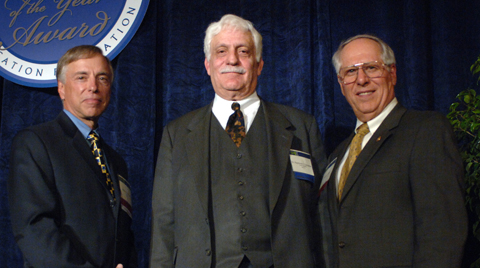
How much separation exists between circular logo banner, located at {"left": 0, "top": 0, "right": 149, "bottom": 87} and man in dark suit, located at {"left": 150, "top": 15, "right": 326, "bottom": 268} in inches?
38.3

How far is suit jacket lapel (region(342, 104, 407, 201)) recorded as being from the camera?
1.89 meters

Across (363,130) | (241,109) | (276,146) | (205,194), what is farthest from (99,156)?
(363,130)

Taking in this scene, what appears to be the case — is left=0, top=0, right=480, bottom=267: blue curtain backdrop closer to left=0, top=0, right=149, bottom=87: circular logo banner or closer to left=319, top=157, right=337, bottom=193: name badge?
left=0, top=0, right=149, bottom=87: circular logo banner

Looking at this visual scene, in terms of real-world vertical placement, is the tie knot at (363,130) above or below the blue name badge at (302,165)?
above

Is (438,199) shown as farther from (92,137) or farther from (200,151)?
(92,137)

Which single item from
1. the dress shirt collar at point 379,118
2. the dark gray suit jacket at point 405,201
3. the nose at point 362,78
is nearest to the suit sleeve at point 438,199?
the dark gray suit jacket at point 405,201

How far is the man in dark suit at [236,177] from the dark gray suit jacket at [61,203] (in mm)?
222

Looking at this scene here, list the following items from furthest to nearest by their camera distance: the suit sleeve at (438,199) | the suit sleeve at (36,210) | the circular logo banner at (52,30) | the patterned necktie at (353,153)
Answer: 1. the circular logo banner at (52,30)
2. the patterned necktie at (353,153)
3. the suit sleeve at (36,210)
4. the suit sleeve at (438,199)

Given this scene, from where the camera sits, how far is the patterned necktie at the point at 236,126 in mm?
2107

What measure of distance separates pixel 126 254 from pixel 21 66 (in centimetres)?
158

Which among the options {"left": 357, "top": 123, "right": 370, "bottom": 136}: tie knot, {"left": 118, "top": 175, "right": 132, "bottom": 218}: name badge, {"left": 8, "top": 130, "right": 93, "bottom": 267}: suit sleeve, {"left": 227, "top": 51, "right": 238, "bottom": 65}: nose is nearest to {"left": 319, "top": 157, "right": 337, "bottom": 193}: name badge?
{"left": 357, "top": 123, "right": 370, "bottom": 136}: tie knot

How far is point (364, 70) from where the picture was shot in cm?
214

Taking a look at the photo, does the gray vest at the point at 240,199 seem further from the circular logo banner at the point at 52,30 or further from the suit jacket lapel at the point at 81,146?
the circular logo banner at the point at 52,30

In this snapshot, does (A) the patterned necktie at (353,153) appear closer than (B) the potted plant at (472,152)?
Yes
